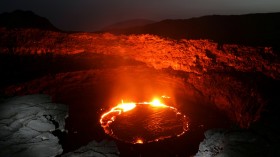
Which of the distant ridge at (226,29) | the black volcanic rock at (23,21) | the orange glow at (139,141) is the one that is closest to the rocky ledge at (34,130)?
the orange glow at (139,141)

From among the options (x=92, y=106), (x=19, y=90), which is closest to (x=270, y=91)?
(x=92, y=106)

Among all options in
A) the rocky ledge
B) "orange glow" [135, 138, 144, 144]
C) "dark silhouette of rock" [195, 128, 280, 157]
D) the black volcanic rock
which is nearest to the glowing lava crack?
"orange glow" [135, 138, 144, 144]

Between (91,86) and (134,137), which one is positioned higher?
(91,86)

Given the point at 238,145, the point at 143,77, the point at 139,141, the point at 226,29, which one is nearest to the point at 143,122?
the point at 139,141

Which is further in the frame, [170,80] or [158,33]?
[170,80]

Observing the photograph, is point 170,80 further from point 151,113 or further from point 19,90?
point 19,90
